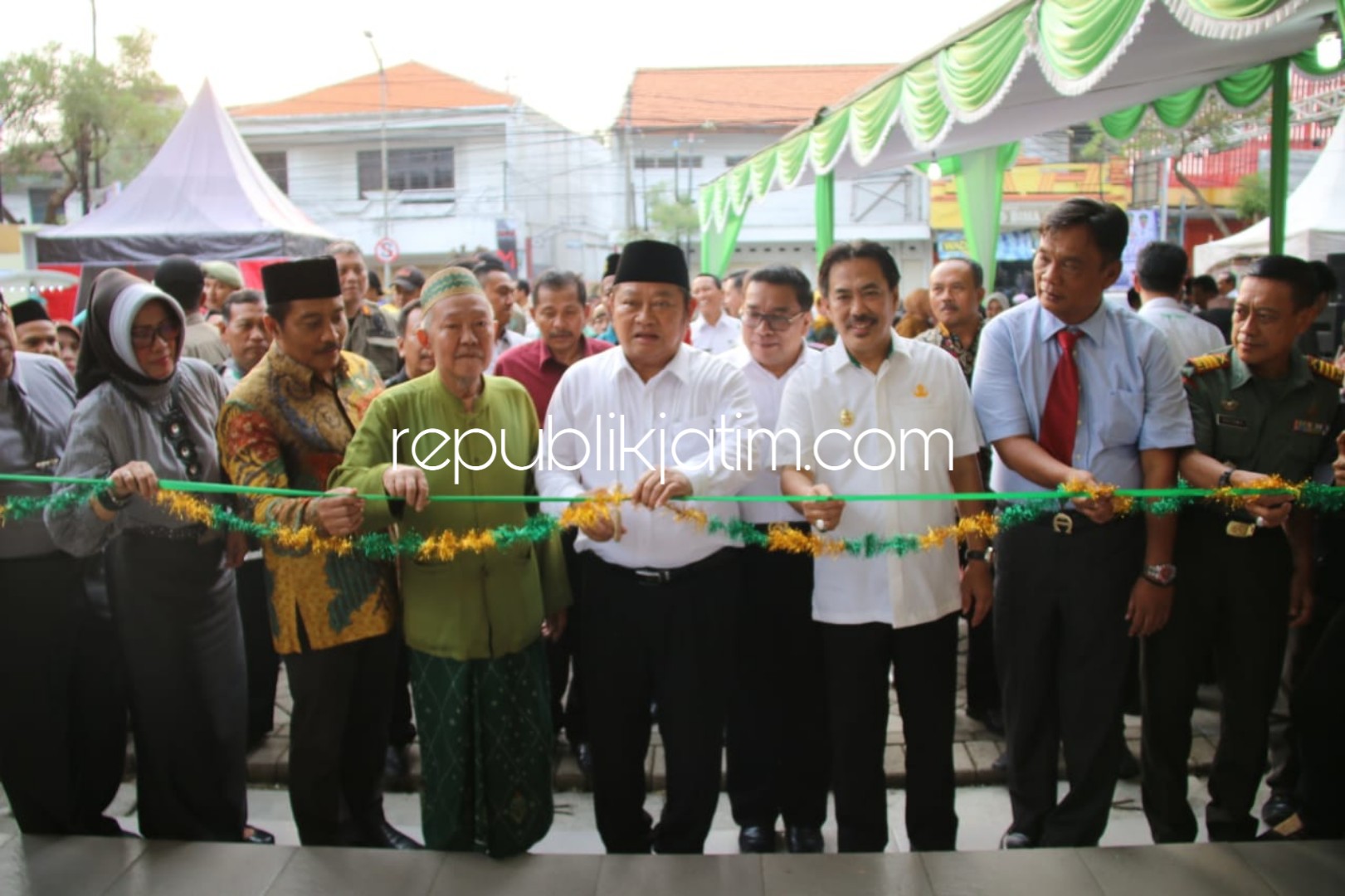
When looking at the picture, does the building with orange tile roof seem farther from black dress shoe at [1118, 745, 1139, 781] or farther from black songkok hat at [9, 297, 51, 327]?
black dress shoe at [1118, 745, 1139, 781]

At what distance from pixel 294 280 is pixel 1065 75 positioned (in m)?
3.33

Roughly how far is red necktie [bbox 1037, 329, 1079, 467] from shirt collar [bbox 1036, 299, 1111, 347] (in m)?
0.02

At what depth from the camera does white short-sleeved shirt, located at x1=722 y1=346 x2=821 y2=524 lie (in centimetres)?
294

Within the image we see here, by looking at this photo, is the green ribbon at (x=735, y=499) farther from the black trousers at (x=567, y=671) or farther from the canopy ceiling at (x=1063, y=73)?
the canopy ceiling at (x=1063, y=73)

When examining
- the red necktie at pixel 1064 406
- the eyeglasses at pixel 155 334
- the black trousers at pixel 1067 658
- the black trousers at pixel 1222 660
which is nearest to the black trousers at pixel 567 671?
the eyeglasses at pixel 155 334

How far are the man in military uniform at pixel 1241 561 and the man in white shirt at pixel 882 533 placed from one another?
0.60 meters

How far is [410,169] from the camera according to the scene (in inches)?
1097

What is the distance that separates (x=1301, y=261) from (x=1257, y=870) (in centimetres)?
175

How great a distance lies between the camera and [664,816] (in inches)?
114

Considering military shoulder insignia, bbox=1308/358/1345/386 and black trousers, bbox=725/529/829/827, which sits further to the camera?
black trousers, bbox=725/529/829/827

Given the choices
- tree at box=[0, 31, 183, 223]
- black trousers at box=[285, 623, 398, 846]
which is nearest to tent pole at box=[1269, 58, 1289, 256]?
black trousers at box=[285, 623, 398, 846]

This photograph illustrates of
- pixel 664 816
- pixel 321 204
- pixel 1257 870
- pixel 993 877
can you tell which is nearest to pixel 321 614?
pixel 664 816

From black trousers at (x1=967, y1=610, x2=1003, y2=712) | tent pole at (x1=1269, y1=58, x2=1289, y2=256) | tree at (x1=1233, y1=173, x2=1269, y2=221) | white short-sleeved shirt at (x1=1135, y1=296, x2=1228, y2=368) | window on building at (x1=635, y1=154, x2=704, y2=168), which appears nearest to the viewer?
black trousers at (x1=967, y1=610, x2=1003, y2=712)

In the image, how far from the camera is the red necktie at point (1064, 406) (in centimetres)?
278
